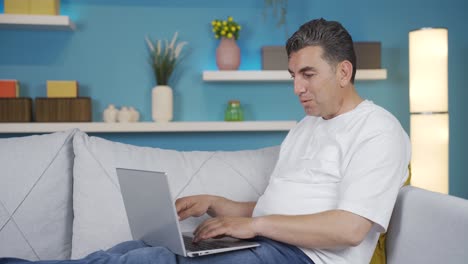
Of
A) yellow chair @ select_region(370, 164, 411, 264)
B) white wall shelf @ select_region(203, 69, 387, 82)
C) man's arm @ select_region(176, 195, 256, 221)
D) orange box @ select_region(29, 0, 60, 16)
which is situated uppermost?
orange box @ select_region(29, 0, 60, 16)

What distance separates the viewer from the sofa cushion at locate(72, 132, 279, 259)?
2.06 meters

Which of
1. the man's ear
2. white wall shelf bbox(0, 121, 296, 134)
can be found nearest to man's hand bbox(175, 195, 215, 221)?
the man's ear

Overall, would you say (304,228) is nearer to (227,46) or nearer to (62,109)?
(227,46)

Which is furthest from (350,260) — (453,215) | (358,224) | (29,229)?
(29,229)

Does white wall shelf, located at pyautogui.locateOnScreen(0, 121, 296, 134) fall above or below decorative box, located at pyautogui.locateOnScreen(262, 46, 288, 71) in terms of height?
below

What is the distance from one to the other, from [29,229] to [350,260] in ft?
3.48

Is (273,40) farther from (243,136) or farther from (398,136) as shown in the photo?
(398,136)

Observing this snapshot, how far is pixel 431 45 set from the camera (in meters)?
3.43

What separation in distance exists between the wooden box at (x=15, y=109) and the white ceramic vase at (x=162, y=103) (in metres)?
0.71

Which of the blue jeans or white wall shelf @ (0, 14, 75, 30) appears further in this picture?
white wall shelf @ (0, 14, 75, 30)

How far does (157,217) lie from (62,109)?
2.04 meters

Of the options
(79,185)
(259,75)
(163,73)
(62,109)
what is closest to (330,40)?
(79,185)

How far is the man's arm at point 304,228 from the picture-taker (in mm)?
1586

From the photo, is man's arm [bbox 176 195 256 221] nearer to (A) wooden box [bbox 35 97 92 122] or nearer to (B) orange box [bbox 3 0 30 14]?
(A) wooden box [bbox 35 97 92 122]
